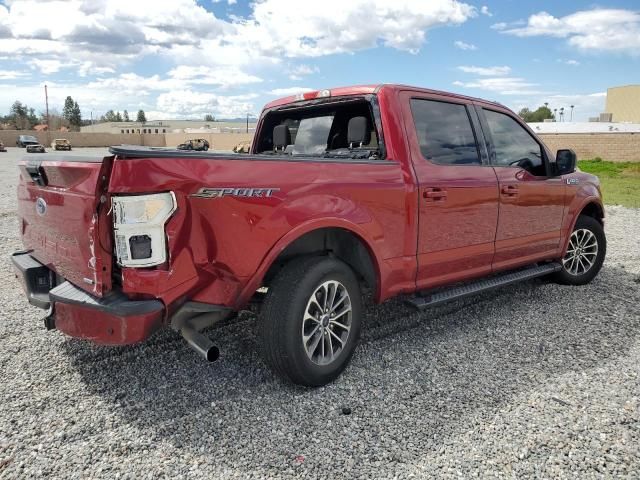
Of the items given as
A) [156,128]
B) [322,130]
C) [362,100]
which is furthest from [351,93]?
[156,128]

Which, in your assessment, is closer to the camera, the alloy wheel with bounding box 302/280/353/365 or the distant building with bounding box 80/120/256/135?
the alloy wheel with bounding box 302/280/353/365

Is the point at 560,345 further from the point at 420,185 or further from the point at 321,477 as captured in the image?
the point at 321,477

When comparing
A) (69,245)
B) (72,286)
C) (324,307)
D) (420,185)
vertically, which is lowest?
(324,307)

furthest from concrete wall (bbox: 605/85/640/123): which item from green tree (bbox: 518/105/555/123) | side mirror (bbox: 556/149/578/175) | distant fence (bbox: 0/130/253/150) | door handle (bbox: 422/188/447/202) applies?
door handle (bbox: 422/188/447/202)

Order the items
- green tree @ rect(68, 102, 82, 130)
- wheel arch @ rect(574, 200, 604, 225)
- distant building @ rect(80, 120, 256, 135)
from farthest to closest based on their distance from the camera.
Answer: green tree @ rect(68, 102, 82, 130), distant building @ rect(80, 120, 256, 135), wheel arch @ rect(574, 200, 604, 225)

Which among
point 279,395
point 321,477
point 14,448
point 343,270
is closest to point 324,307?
point 343,270

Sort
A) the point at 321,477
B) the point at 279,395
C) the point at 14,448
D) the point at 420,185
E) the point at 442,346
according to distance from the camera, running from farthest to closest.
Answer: the point at 442,346, the point at 420,185, the point at 279,395, the point at 14,448, the point at 321,477

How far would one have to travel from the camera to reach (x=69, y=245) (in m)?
3.01

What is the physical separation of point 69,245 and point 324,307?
156 centimetres

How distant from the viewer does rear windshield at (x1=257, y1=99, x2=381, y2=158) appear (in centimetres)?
408

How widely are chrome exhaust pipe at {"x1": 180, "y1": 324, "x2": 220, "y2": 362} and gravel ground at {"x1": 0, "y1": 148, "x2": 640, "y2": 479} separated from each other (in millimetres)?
387

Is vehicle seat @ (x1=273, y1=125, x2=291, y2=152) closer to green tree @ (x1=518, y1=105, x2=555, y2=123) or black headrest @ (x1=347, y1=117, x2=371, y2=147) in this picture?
black headrest @ (x1=347, y1=117, x2=371, y2=147)

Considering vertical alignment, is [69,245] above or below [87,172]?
below

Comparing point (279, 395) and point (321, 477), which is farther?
point (279, 395)
